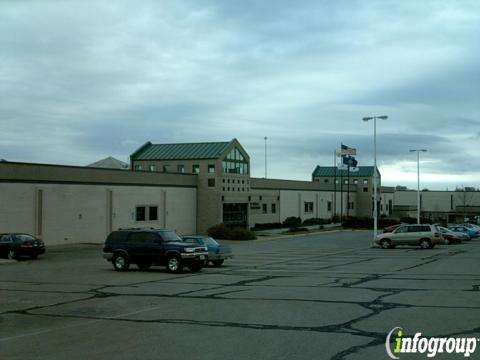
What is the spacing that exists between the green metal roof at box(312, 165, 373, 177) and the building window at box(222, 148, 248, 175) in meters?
44.6

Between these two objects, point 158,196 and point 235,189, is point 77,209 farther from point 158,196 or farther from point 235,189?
point 235,189

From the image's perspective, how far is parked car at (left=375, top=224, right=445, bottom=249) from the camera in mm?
43156

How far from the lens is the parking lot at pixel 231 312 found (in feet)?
32.3

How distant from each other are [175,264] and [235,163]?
41.6m

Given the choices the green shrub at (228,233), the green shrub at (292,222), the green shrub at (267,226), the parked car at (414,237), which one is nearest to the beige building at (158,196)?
the green shrub at (267,226)

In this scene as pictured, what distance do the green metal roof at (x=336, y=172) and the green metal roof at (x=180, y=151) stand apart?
4791cm

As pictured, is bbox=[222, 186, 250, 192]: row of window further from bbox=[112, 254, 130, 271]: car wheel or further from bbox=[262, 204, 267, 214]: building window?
bbox=[112, 254, 130, 271]: car wheel

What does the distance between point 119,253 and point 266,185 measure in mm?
51478

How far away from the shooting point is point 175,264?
25.2 meters

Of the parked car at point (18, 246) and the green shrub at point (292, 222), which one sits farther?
the green shrub at point (292, 222)

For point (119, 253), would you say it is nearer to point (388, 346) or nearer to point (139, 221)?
point (388, 346)

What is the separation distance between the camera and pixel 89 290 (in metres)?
19.1

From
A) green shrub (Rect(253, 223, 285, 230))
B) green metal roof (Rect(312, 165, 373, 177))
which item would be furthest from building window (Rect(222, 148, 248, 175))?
green metal roof (Rect(312, 165, 373, 177))

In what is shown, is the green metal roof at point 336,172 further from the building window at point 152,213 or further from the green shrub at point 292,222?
the building window at point 152,213
